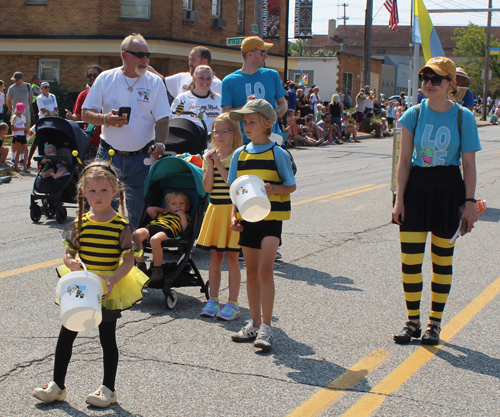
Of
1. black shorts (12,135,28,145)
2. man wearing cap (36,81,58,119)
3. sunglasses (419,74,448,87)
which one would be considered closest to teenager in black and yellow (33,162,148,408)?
sunglasses (419,74,448,87)

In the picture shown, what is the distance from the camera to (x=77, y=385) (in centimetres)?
387

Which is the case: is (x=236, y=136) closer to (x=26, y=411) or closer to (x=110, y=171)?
(x=110, y=171)

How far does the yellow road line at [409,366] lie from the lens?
12.1ft

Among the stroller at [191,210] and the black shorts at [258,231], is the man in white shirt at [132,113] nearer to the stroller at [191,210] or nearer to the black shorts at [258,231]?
the stroller at [191,210]

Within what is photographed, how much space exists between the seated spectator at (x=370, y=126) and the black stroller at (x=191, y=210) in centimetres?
2548

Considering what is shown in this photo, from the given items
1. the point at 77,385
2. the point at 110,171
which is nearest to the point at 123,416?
the point at 77,385

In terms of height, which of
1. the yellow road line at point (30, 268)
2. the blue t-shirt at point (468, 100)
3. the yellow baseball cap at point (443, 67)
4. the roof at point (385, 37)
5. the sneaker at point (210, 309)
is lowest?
the yellow road line at point (30, 268)

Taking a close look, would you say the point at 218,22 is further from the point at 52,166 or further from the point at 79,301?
the point at 79,301

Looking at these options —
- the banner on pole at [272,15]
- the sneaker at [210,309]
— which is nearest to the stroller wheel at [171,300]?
the sneaker at [210,309]

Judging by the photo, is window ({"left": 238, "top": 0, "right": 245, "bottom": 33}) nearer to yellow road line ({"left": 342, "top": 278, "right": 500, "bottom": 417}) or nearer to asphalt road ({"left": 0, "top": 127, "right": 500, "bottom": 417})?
asphalt road ({"left": 0, "top": 127, "right": 500, "bottom": 417})

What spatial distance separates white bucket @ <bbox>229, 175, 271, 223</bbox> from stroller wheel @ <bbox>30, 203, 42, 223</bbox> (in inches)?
217

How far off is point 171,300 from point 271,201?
4.58 feet

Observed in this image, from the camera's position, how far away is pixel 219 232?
5348mm

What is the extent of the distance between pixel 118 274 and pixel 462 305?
3.16 meters
